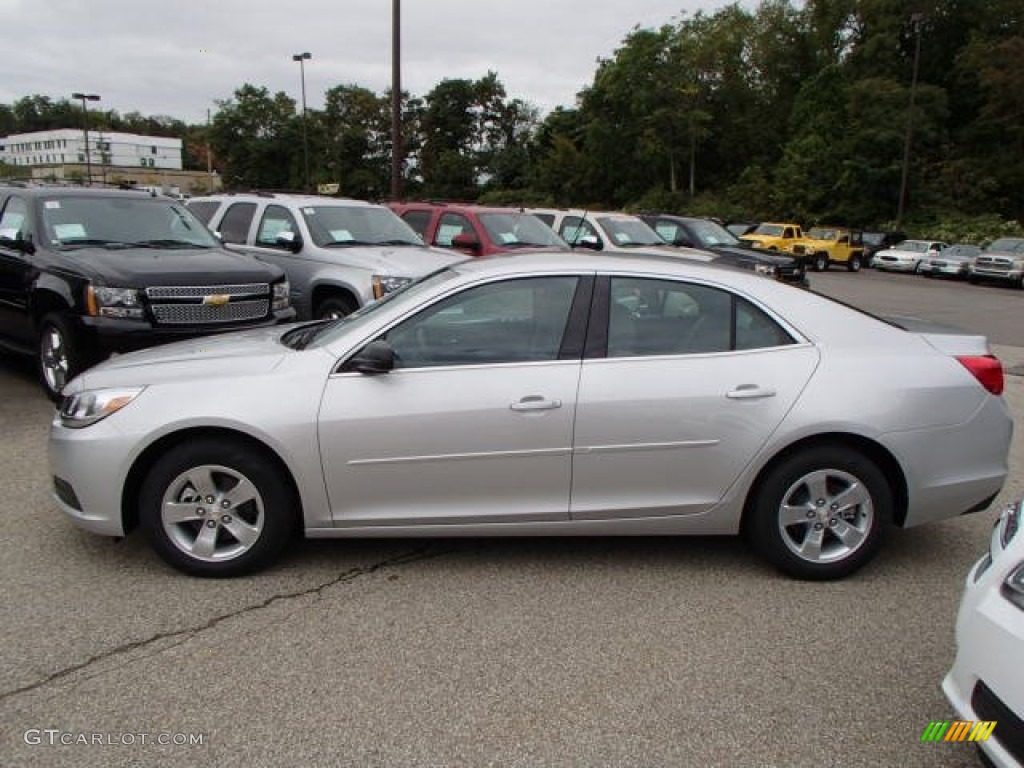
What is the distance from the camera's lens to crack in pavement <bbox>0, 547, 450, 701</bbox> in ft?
10.1

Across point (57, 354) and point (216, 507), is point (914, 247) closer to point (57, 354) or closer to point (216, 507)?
point (57, 354)

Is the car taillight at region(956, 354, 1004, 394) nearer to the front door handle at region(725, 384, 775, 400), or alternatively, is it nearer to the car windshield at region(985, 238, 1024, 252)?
the front door handle at region(725, 384, 775, 400)

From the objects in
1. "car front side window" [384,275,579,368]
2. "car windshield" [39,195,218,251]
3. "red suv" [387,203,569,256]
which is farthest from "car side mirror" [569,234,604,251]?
"car front side window" [384,275,579,368]

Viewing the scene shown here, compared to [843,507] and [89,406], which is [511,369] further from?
[89,406]

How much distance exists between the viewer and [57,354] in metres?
6.74

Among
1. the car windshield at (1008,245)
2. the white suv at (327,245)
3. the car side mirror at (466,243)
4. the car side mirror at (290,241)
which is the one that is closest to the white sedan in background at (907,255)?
the car windshield at (1008,245)

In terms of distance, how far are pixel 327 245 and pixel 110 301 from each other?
312 centimetres

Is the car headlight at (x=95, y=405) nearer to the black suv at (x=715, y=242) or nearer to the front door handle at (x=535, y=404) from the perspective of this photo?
the front door handle at (x=535, y=404)

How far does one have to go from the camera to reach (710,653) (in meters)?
3.35

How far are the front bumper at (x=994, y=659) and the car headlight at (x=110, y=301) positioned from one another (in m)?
5.90

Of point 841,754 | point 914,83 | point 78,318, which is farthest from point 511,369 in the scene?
point 914,83

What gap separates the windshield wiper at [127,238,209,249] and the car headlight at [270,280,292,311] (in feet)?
3.30

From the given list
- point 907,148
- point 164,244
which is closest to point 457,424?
point 164,244

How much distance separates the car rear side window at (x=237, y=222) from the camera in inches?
399
